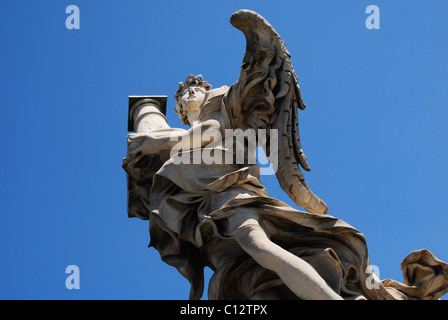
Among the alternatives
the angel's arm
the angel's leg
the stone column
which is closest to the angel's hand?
the angel's arm

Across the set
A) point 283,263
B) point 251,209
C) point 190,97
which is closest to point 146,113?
point 190,97

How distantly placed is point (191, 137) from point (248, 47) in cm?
147

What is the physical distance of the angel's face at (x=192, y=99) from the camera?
418 inches

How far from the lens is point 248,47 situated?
10203mm

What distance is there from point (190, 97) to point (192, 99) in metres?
0.05

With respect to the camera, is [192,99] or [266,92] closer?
[266,92]

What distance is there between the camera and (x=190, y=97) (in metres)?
10.7

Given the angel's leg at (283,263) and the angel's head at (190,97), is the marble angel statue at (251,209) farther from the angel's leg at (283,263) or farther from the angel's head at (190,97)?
the angel's head at (190,97)

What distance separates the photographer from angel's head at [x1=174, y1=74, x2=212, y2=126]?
10.6 meters

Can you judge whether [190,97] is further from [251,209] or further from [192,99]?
[251,209]

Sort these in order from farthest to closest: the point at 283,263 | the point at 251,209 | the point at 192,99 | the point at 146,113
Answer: the point at 146,113, the point at 192,99, the point at 251,209, the point at 283,263

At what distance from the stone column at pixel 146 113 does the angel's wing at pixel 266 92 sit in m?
1.10

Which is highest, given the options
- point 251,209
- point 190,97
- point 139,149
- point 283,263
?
point 190,97
